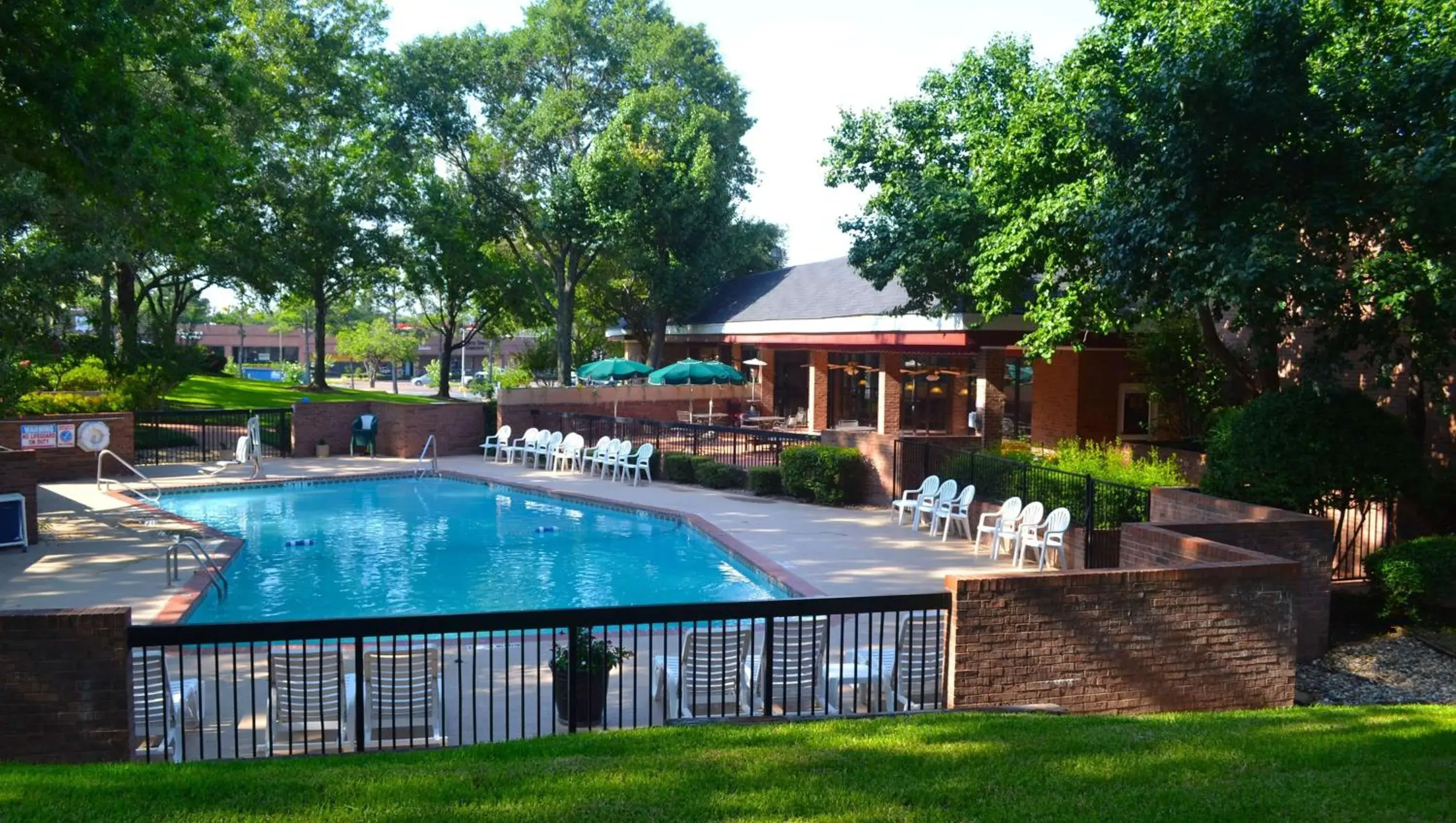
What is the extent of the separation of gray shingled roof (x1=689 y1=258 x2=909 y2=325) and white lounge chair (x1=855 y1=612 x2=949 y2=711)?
14437mm

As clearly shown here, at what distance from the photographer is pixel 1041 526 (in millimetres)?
13883

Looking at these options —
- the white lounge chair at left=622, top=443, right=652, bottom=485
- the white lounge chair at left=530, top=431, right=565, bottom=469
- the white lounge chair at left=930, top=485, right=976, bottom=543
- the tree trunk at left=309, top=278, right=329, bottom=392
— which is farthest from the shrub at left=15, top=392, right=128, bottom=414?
the white lounge chair at left=930, top=485, right=976, bottom=543

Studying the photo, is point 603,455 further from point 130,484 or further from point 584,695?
point 584,695

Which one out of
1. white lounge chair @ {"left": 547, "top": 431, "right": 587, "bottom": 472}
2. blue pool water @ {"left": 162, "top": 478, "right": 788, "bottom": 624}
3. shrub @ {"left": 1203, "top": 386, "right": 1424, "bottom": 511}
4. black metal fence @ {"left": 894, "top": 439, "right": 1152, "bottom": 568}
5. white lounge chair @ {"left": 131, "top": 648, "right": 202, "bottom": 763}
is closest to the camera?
white lounge chair @ {"left": 131, "top": 648, "right": 202, "bottom": 763}

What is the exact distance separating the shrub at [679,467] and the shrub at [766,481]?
82.8 inches

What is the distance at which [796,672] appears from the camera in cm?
838

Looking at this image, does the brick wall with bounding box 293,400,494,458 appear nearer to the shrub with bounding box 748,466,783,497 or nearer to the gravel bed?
the shrub with bounding box 748,466,783,497

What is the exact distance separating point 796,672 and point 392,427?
20.5 meters

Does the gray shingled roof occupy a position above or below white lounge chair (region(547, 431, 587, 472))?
above

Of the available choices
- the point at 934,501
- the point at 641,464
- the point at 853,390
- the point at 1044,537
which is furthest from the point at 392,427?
the point at 1044,537

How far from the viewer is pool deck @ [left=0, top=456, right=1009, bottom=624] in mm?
12203

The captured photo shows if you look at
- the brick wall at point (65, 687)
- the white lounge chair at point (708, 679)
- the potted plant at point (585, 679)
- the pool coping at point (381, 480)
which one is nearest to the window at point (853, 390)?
the pool coping at point (381, 480)

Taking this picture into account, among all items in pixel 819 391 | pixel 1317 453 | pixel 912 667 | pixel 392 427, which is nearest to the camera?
pixel 912 667

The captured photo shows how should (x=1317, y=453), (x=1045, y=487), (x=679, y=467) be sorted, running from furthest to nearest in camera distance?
(x=679, y=467), (x=1045, y=487), (x=1317, y=453)
